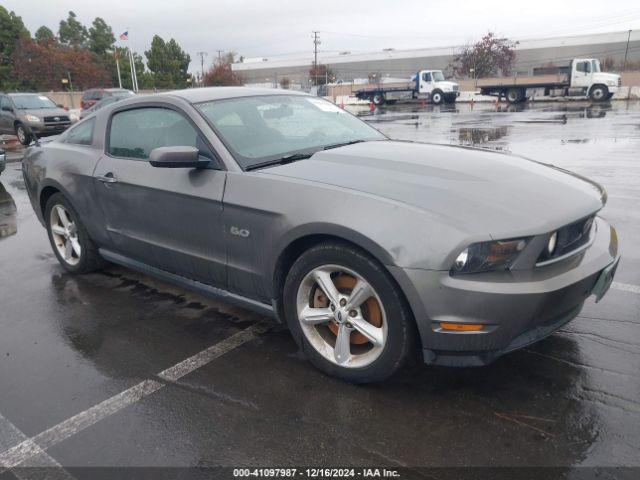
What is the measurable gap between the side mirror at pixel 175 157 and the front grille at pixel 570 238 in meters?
2.09

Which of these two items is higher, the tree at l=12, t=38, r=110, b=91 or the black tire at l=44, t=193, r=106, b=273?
the tree at l=12, t=38, r=110, b=91

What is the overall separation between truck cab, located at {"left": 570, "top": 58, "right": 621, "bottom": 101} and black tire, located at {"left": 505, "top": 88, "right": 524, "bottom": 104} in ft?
11.5

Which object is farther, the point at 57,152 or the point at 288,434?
the point at 57,152

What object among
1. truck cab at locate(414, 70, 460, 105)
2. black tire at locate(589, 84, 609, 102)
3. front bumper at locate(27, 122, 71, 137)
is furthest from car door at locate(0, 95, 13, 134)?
black tire at locate(589, 84, 609, 102)

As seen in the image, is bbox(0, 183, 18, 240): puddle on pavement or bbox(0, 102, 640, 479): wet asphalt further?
bbox(0, 183, 18, 240): puddle on pavement

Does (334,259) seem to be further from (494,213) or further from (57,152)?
(57,152)

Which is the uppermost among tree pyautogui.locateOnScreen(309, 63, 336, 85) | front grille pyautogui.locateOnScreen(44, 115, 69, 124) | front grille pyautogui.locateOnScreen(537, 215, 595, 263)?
tree pyautogui.locateOnScreen(309, 63, 336, 85)

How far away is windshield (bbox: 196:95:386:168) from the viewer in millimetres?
3535

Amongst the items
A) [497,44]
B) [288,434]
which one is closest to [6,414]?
[288,434]

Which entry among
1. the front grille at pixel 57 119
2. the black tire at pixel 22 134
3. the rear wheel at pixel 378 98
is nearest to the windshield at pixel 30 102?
the black tire at pixel 22 134

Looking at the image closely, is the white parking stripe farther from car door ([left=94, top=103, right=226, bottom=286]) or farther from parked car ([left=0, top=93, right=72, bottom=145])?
parked car ([left=0, top=93, right=72, bottom=145])

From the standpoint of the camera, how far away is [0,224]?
7.16 m

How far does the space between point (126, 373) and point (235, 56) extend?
12821cm

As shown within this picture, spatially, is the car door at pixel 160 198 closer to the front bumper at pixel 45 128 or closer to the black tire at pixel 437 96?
the front bumper at pixel 45 128
